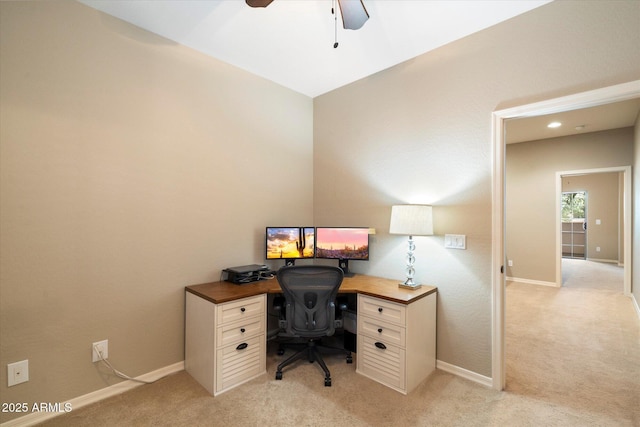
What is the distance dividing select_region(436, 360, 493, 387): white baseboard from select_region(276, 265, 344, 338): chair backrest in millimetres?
987

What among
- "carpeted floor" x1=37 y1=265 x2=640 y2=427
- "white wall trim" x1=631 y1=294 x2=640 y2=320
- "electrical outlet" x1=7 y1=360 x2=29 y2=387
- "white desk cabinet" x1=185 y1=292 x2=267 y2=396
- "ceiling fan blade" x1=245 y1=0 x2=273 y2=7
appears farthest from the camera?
"white wall trim" x1=631 y1=294 x2=640 y2=320

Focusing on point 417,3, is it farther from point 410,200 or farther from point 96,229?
point 96,229

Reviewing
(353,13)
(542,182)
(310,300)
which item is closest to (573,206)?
(542,182)

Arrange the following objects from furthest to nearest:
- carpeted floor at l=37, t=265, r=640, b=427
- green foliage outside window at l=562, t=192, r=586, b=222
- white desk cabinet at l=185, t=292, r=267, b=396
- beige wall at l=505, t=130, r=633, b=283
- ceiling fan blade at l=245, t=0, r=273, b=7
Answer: green foliage outside window at l=562, t=192, r=586, b=222
beige wall at l=505, t=130, r=633, b=283
white desk cabinet at l=185, t=292, r=267, b=396
carpeted floor at l=37, t=265, r=640, b=427
ceiling fan blade at l=245, t=0, r=273, b=7

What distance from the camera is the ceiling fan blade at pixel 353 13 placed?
5.31 ft

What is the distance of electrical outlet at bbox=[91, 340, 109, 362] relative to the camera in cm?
195

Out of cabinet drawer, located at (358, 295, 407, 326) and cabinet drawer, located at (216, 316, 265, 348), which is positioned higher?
cabinet drawer, located at (358, 295, 407, 326)

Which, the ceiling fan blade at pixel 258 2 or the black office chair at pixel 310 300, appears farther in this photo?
the black office chair at pixel 310 300

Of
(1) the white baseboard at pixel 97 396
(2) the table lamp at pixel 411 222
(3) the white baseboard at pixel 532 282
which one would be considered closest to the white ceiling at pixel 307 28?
(2) the table lamp at pixel 411 222

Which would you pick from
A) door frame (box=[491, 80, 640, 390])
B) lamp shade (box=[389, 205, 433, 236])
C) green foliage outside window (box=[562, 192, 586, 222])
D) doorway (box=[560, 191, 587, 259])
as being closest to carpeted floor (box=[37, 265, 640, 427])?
door frame (box=[491, 80, 640, 390])

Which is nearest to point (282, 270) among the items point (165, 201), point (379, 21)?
point (165, 201)

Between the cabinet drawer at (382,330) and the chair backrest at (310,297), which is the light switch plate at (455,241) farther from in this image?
the chair backrest at (310,297)

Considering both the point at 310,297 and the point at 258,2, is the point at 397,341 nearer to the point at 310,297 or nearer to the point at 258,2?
the point at 310,297

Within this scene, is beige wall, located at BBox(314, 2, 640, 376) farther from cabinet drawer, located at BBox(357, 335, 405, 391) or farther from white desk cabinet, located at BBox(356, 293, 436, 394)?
cabinet drawer, located at BBox(357, 335, 405, 391)
